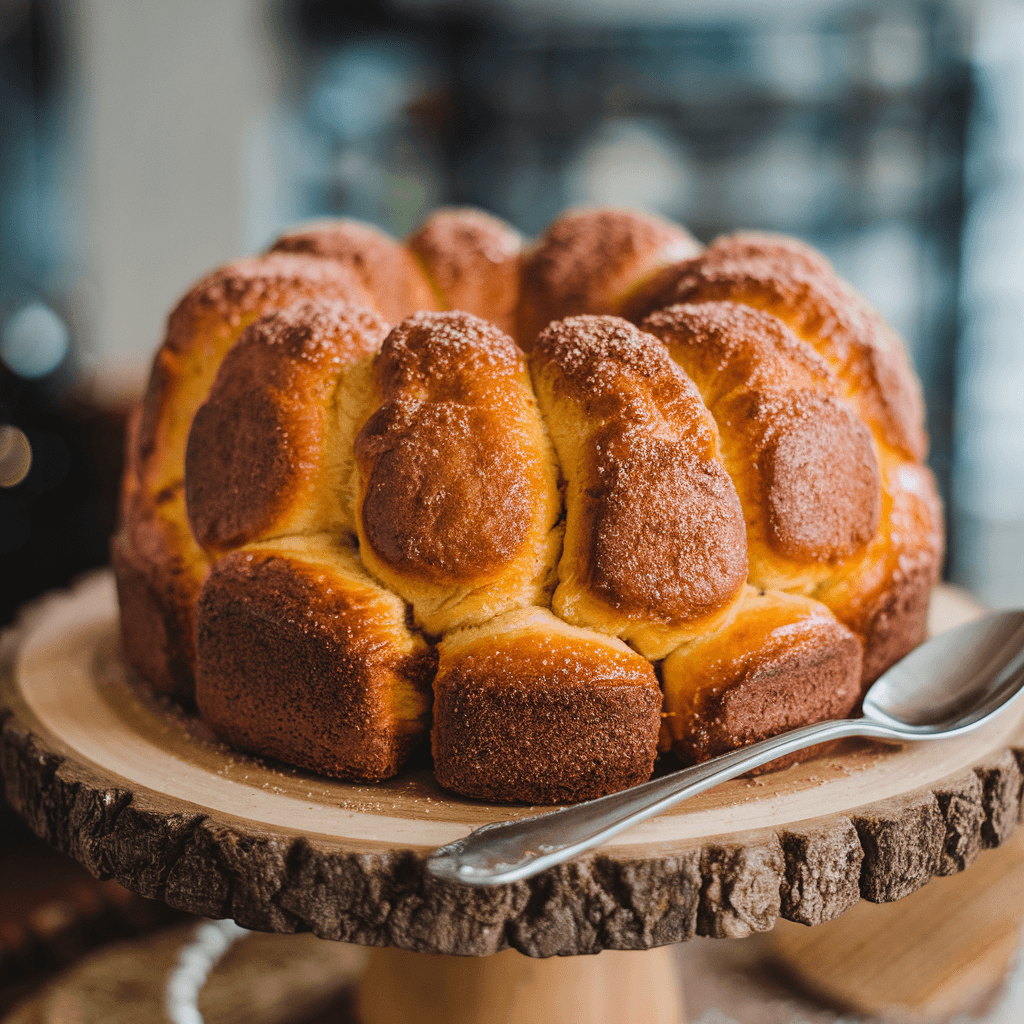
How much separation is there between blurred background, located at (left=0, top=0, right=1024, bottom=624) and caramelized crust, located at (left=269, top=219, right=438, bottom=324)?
326cm

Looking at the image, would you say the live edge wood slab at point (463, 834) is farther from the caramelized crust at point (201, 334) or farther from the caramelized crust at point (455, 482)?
the caramelized crust at point (201, 334)

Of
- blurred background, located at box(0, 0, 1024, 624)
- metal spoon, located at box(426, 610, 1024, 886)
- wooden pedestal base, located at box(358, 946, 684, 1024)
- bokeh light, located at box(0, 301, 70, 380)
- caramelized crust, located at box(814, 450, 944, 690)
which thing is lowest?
wooden pedestal base, located at box(358, 946, 684, 1024)

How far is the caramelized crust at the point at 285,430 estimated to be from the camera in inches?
34.8

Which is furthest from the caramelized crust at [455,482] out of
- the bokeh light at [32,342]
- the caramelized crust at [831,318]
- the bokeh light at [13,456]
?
the bokeh light at [32,342]

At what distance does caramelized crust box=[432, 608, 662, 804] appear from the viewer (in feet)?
2.58

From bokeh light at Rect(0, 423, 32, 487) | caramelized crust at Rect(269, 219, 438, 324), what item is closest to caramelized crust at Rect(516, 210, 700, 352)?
caramelized crust at Rect(269, 219, 438, 324)

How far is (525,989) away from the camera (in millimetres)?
1020

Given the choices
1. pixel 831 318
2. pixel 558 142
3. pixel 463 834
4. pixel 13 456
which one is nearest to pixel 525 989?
pixel 463 834

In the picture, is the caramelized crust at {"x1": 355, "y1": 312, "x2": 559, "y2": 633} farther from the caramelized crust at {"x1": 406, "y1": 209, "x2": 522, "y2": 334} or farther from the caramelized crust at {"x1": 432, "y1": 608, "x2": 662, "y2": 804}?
the caramelized crust at {"x1": 406, "y1": 209, "x2": 522, "y2": 334}

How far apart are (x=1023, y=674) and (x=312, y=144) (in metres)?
5.08

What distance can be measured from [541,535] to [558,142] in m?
5.16

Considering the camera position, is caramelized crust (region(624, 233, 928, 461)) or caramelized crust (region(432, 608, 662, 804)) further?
caramelized crust (region(624, 233, 928, 461))

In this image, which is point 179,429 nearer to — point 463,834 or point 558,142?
point 463,834

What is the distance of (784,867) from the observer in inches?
28.0
